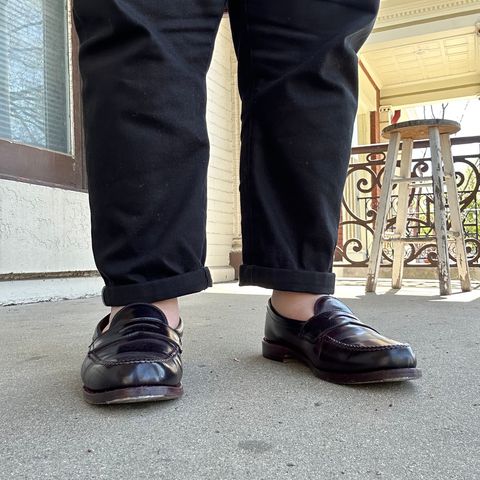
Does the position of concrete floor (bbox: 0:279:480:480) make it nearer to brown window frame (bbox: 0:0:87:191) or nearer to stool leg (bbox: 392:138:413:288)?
brown window frame (bbox: 0:0:87:191)

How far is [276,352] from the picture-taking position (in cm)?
72

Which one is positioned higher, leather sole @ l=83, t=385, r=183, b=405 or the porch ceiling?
the porch ceiling

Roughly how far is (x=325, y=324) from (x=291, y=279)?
79 mm

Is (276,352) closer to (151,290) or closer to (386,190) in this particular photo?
(151,290)

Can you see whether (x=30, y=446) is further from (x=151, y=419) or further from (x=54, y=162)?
(x=54, y=162)

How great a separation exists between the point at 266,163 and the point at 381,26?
11.2 feet

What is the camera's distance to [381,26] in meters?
3.65

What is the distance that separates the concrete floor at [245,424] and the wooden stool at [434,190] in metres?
1.15

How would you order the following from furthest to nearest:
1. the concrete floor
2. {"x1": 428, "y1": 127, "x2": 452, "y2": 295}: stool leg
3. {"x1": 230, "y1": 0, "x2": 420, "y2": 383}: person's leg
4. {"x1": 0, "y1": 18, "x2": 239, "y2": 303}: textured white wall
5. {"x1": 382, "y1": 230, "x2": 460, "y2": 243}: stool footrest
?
{"x1": 382, "y1": 230, "x2": 460, "y2": 243}: stool footrest
{"x1": 428, "y1": 127, "x2": 452, "y2": 295}: stool leg
{"x1": 0, "y1": 18, "x2": 239, "y2": 303}: textured white wall
{"x1": 230, "y1": 0, "x2": 420, "y2": 383}: person's leg
the concrete floor

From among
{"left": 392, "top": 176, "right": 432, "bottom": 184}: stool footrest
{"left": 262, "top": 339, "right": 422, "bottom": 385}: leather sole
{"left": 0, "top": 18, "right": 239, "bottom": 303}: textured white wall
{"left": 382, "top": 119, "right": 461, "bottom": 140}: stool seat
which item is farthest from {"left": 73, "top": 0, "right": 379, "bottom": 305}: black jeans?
{"left": 392, "top": 176, "right": 432, "bottom": 184}: stool footrest

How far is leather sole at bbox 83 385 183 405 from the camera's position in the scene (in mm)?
494

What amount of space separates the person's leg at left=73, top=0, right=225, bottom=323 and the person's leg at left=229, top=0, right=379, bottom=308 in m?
0.11

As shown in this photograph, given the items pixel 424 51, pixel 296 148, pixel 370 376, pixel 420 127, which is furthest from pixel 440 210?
pixel 424 51

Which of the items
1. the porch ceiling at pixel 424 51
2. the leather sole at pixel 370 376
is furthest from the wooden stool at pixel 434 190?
the porch ceiling at pixel 424 51
